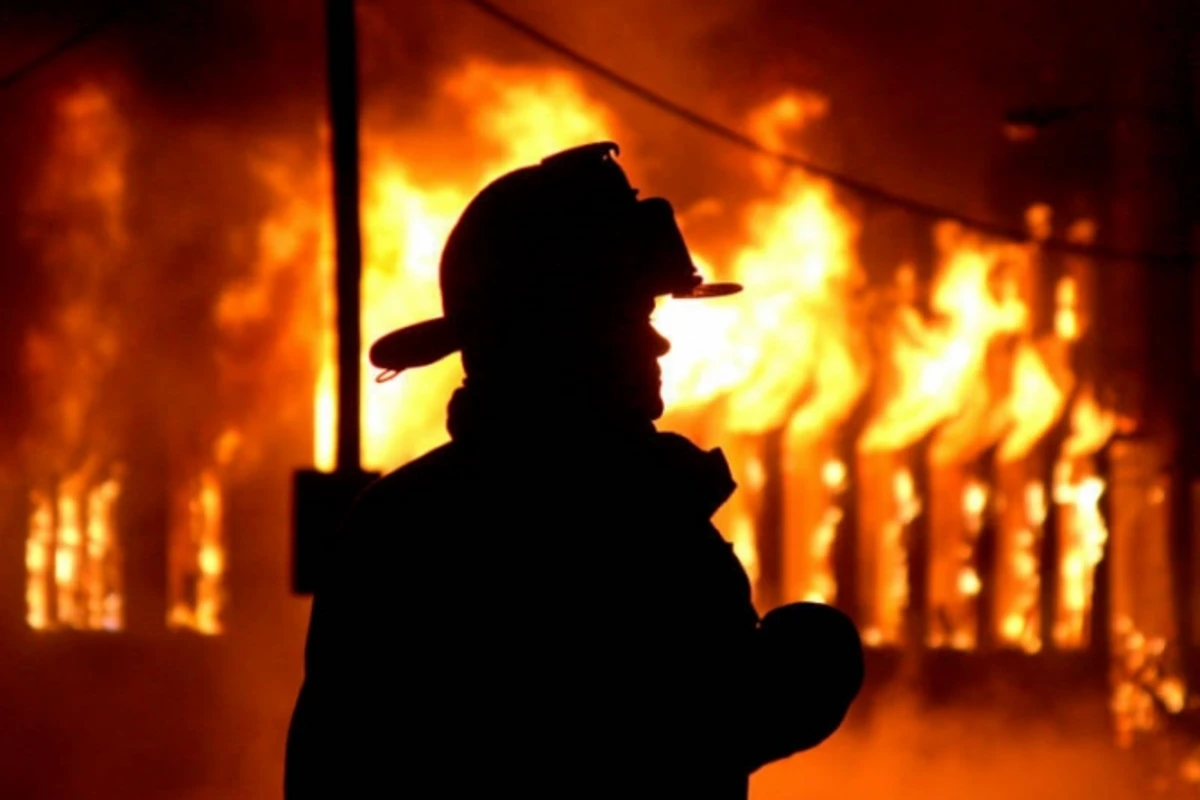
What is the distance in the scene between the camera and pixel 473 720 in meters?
1.83

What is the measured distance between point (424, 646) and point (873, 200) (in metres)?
14.2

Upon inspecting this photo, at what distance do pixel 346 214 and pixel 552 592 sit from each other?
18.5ft

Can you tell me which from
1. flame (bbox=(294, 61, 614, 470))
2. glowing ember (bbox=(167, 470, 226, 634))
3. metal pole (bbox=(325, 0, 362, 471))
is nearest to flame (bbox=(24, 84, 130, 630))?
glowing ember (bbox=(167, 470, 226, 634))

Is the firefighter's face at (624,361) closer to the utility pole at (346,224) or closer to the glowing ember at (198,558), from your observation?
the utility pole at (346,224)

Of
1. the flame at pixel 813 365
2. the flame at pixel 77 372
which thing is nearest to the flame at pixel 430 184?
the flame at pixel 813 365

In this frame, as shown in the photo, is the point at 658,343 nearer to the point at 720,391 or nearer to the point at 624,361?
the point at 624,361

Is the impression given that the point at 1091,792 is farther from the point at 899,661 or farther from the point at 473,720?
the point at 473,720

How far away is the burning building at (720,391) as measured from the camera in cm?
1462

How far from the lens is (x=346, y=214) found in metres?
7.35

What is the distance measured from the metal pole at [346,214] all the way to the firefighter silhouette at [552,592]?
5.42 metres

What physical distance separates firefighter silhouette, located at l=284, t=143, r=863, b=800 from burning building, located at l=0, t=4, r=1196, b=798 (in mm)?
12086

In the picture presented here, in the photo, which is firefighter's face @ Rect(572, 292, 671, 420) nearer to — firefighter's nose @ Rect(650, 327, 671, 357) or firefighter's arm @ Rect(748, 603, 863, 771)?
firefighter's nose @ Rect(650, 327, 671, 357)

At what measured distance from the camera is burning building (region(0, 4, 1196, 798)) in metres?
14.6

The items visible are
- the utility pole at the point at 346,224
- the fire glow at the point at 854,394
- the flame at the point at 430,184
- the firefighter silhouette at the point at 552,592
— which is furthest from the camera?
the fire glow at the point at 854,394
